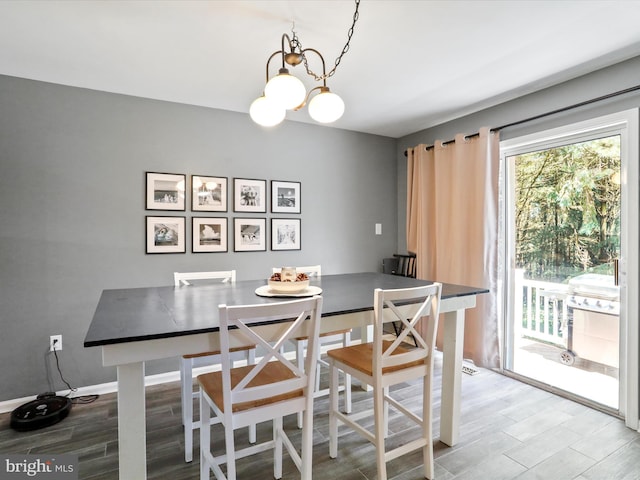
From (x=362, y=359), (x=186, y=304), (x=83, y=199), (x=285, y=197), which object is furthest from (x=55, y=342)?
(x=362, y=359)

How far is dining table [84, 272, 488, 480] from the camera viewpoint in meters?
1.26

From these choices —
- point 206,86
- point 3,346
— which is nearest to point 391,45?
point 206,86

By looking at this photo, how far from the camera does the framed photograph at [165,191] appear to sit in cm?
295

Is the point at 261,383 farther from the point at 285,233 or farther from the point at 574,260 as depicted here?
the point at 574,260

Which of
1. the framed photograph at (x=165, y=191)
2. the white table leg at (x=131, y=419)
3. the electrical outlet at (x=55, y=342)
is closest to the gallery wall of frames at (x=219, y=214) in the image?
the framed photograph at (x=165, y=191)

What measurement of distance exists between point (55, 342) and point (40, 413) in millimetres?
534

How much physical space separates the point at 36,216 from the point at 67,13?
1.49 meters

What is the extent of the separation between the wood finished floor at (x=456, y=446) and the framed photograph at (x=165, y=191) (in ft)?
5.08

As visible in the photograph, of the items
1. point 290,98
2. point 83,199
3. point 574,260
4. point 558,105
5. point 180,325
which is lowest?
point 180,325

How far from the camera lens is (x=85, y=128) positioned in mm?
2742

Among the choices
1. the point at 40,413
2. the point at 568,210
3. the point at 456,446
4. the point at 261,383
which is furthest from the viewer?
the point at 568,210

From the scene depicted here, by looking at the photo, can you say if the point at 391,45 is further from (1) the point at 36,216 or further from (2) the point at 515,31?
(1) the point at 36,216

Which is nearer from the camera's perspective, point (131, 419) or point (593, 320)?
point (131, 419)

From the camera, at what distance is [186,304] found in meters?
1.73
